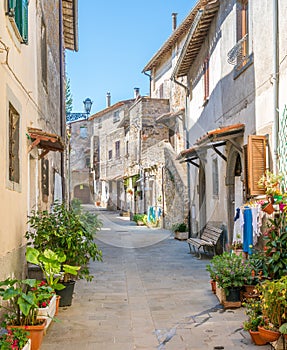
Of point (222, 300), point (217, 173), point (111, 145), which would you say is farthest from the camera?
point (111, 145)

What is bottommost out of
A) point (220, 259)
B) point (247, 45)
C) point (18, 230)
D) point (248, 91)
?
point (220, 259)

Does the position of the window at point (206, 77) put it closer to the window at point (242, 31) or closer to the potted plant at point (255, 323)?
the window at point (242, 31)

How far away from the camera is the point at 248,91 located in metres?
8.92

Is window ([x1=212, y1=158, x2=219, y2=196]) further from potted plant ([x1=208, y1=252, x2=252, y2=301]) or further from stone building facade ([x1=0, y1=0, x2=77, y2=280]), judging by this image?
potted plant ([x1=208, y1=252, x2=252, y2=301])

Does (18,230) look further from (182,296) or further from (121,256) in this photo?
(121,256)

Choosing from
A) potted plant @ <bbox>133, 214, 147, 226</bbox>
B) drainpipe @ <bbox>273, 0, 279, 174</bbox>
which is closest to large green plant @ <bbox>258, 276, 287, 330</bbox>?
drainpipe @ <bbox>273, 0, 279, 174</bbox>

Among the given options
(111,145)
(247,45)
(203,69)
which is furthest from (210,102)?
(111,145)

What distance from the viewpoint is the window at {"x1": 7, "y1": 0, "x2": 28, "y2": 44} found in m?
5.40

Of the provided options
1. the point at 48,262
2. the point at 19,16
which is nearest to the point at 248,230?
the point at 48,262

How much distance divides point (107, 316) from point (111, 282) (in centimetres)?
251

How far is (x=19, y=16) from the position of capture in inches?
232

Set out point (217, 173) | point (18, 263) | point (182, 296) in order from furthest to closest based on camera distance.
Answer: point (217, 173) < point (182, 296) < point (18, 263)

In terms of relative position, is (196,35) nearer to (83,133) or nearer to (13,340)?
(13,340)

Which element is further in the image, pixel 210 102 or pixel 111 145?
pixel 111 145
